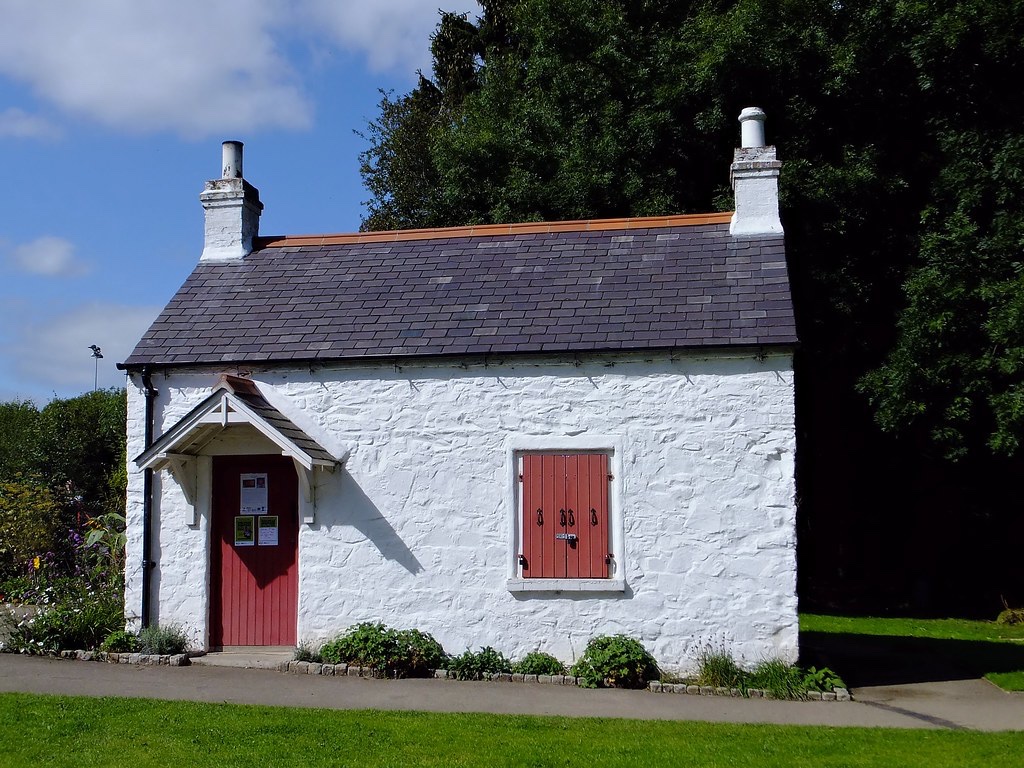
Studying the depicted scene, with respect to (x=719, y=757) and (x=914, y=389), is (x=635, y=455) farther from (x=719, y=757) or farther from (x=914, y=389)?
(x=914, y=389)

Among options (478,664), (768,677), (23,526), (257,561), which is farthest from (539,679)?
(23,526)

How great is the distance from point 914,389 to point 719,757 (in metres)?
10.3

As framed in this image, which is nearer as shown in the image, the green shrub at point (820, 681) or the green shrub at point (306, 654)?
the green shrub at point (820, 681)

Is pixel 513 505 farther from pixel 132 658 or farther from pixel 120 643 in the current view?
pixel 120 643

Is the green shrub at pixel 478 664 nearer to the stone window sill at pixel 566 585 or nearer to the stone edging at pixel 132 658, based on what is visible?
the stone window sill at pixel 566 585

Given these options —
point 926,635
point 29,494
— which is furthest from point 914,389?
point 29,494

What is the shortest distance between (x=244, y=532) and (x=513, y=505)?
314cm

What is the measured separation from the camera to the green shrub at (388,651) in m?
10.2

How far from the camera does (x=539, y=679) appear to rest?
32.9ft

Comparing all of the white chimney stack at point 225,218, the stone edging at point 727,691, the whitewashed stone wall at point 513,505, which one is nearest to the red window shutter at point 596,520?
the whitewashed stone wall at point 513,505

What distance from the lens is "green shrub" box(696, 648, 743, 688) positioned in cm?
976

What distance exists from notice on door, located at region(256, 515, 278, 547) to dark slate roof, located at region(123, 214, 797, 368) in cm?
179

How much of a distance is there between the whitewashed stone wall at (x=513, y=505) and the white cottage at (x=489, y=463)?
0.02 meters

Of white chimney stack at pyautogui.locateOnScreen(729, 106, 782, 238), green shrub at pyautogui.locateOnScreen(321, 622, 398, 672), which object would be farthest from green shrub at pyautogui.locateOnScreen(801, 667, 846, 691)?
white chimney stack at pyautogui.locateOnScreen(729, 106, 782, 238)
